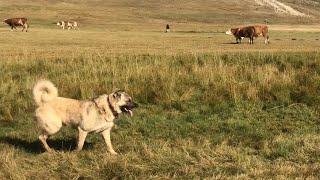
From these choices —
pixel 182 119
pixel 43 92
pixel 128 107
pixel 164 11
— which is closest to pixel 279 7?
pixel 164 11

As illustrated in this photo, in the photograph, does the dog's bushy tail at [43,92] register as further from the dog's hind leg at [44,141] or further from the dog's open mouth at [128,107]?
the dog's open mouth at [128,107]

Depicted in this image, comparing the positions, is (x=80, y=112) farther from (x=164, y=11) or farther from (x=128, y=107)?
(x=164, y=11)

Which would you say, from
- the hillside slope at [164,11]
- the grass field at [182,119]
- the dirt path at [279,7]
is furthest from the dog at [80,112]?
the dirt path at [279,7]

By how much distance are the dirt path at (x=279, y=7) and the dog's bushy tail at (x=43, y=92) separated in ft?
415

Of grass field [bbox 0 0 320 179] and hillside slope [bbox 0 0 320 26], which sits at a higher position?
grass field [bbox 0 0 320 179]

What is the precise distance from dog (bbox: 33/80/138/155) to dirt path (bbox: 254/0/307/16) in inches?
4976

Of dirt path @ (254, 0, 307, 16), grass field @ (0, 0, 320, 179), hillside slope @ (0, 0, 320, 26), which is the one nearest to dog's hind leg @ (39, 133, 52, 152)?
grass field @ (0, 0, 320, 179)

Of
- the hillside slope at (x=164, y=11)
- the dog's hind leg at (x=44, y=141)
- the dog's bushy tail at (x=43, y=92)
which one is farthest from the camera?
the hillside slope at (x=164, y=11)

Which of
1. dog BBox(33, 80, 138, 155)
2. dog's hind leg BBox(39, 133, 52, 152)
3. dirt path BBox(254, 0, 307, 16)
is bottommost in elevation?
dirt path BBox(254, 0, 307, 16)

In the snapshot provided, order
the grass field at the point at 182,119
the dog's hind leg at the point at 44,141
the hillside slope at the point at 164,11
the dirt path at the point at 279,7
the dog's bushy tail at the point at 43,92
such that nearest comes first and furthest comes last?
the grass field at the point at 182,119 < the dog's bushy tail at the point at 43,92 < the dog's hind leg at the point at 44,141 < the hillside slope at the point at 164,11 < the dirt path at the point at 279,7

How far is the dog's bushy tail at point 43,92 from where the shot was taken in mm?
9508

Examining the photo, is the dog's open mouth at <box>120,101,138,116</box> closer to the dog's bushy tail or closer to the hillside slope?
the dog's bushy tail

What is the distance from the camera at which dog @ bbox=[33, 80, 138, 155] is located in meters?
9.25

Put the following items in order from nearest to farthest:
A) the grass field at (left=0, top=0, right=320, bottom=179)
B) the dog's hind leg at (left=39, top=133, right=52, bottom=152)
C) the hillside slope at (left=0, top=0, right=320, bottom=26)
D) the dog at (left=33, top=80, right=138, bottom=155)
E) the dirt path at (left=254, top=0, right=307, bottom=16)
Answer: the grass field at (left=0, top=0, right=320, bottom=179), the dog at (left=33, top=80, right=138, bottom=155), the dog's hind leg at (left=39, top=133, right=52, bottom=152), the hillside slope at (left=0, top=0, right=320, bottom=26), the dirt path at (left=254, top=0, right=307, bottom=16)
